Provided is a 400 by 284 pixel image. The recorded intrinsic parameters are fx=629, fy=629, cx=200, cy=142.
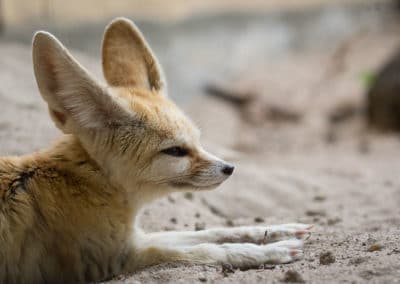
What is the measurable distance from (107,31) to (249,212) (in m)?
2.06

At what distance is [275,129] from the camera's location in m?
10.4

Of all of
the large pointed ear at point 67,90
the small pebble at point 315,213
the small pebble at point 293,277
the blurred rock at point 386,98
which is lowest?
the small pebble at point 293,277

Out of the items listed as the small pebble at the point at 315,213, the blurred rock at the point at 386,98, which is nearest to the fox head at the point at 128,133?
the small pebble at the point at 315,213

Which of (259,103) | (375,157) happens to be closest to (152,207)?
(375,157)

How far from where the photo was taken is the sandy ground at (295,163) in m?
3.22

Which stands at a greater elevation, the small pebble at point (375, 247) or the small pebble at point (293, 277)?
the small pebble at point (375, 247)

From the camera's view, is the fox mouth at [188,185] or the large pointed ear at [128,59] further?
the large pointed ear at [128,59]

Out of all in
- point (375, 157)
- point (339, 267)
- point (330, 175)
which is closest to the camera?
point (339, 267)

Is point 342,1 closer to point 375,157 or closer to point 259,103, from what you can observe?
point 259,103

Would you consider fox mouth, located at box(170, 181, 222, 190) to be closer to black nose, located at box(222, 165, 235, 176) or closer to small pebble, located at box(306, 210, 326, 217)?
black nose, located at box(222, 165, 235, 176)

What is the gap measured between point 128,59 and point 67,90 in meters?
0.88

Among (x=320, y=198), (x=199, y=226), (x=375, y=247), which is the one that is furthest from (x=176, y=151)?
(x=320, y=198)

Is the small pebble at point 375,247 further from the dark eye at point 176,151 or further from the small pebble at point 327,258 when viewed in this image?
the dark eye at point 176,151

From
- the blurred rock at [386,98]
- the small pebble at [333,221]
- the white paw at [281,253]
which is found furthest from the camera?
the blurred rock at [386,98]
